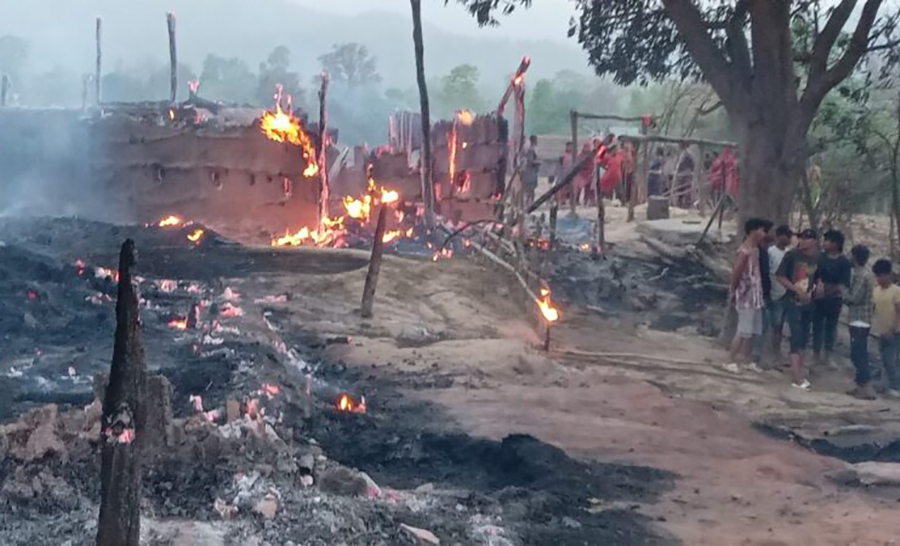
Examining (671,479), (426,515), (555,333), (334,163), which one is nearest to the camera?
(426,515)

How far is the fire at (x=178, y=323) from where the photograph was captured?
11000mm

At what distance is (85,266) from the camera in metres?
14.0

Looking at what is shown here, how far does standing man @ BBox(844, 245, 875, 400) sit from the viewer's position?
36.7 ft

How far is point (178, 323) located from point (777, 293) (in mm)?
6847

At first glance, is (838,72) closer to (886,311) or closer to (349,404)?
(886,311)

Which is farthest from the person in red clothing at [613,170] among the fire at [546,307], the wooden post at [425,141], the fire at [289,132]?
the fire at [546,307]

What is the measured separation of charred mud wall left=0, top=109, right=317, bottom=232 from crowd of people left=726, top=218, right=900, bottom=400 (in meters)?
10.3

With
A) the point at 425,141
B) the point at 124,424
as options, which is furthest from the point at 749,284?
the point at 124,424

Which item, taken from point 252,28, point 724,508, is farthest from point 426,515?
point 252,28

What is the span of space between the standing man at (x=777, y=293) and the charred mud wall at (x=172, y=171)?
34.2ft

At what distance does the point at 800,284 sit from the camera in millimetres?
11336

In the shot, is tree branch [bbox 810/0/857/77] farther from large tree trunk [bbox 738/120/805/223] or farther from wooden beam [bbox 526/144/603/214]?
wooden beam [bbox 526/144/603/214]

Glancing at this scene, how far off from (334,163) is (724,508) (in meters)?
16.6

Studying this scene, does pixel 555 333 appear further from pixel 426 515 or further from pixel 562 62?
pixel 562 62
